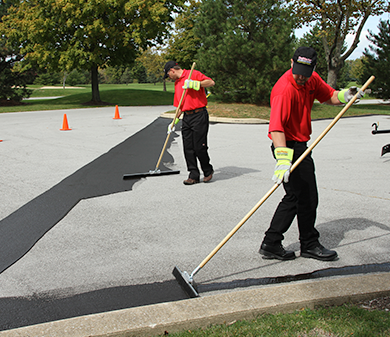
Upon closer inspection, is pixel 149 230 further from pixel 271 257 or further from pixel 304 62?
pixel 304 62

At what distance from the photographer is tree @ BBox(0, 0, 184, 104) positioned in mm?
26844

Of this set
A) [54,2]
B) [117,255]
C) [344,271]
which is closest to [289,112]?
[344,271]

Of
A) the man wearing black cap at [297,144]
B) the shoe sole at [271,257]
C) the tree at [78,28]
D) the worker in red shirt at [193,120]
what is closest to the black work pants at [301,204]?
the man wearing black cap at [297,144]

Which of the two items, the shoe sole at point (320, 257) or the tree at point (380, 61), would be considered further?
the tree at point (380, 61)

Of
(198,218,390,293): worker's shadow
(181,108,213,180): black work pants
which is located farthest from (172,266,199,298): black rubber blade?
(181,108,213,180): black work pants

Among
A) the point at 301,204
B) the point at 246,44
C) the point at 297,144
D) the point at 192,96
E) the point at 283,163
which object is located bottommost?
the point at 301,204

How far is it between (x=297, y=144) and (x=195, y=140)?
3.39m

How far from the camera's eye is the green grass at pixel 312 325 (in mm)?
2533

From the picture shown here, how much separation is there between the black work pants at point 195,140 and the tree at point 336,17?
2153 centimetres

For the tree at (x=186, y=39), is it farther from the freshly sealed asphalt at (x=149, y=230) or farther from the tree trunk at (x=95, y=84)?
the freshly sealed asphalt at (x=149, y=230)

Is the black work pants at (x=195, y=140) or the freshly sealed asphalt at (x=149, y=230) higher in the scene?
the black work pants at (x=195, y=140)

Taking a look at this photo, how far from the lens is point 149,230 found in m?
4.63

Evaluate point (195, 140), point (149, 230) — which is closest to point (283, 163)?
point (149, 230)

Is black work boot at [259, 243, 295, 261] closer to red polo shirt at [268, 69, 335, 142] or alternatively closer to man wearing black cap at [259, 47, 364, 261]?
Answer: man wearing black cap at [259, 47, 364, 261]
